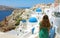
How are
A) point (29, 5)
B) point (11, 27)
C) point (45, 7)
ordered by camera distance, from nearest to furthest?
1. point (45, 7)
2. point (29, 5)
3. point (11, 27)

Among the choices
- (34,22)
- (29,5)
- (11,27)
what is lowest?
(11,27)

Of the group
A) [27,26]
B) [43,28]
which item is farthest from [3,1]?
[43,28]

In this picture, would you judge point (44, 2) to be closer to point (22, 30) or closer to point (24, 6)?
point (24, 6)

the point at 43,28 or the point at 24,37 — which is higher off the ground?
the point at 43,28

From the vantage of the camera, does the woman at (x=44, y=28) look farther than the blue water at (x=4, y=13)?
No

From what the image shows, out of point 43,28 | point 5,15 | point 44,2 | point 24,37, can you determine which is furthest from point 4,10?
point 43,28

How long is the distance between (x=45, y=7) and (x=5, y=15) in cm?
151

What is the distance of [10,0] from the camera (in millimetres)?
5598

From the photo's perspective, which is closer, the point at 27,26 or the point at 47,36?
the point at 47,36

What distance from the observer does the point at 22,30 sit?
3480 mm

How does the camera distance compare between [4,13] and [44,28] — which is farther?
[4,13]

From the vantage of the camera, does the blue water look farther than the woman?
Yes

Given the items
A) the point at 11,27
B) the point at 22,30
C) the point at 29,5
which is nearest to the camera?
the point at 22,30

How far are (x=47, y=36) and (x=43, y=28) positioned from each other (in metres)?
0.12
